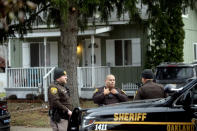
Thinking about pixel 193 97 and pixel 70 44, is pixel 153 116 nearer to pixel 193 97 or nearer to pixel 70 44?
pixel 193 97

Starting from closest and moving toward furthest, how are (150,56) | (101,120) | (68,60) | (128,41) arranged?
(101,120) → (68,60) → (150,56) → (128,41)

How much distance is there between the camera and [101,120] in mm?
6000

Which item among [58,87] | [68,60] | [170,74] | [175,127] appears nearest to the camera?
[175,127]

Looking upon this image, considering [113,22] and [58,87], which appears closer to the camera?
[58,87]

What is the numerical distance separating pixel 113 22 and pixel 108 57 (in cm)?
202

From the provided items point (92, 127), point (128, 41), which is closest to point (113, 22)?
point (128, 41)

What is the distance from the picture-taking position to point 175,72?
15406mm

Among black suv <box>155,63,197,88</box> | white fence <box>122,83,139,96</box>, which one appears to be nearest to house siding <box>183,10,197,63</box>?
white fence <box>122,83,139,96</box>

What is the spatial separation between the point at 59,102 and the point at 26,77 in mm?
13368

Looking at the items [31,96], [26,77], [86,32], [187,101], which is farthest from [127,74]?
[187,101]

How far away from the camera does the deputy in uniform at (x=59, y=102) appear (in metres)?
7.49

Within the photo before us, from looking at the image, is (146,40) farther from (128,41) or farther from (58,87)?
(58,87)

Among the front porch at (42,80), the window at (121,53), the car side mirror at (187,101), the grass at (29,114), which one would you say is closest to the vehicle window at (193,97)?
the car side mirror at (187,101)

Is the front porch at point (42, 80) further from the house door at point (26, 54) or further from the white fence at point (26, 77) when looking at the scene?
the house door at point (26, 54)
